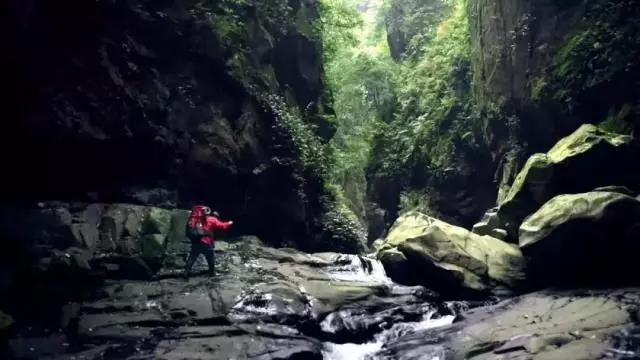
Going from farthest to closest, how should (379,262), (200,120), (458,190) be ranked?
(458,190) → (200,120) → (379,262)

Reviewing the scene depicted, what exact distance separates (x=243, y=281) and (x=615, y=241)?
887 cm

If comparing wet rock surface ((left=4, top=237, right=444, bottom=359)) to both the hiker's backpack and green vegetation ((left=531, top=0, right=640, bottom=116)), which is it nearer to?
the hiker's backpack

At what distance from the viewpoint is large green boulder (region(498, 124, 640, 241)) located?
1283cm

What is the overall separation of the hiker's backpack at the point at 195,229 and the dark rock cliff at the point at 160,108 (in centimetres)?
347

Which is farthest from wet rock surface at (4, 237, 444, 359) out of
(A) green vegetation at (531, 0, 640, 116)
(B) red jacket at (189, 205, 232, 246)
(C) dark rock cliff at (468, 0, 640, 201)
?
(A) green vegetation at (531, 0, 640, 116)

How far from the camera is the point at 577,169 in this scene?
13.3 m

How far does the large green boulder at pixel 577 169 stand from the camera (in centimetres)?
1283

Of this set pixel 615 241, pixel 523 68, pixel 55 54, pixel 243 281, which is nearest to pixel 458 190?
pixel 523 68

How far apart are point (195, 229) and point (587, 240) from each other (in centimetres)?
948

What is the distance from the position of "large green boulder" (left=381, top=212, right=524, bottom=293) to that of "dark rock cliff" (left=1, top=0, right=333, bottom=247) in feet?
22.5

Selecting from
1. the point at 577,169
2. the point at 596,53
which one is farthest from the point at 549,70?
the point at 577,169

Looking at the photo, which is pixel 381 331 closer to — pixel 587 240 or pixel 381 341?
pixel 381 341

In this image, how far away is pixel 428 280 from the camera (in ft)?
45.3

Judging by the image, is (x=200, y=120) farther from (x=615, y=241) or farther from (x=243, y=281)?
(x=615, y=241)
